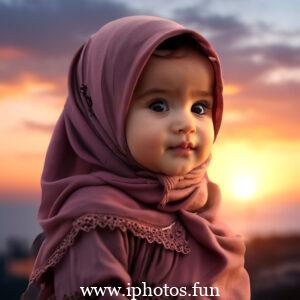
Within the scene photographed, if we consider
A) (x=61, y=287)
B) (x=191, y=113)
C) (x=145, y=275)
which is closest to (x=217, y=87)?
(x=191, y=113)

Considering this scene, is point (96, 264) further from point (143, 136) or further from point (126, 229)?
point (143, 136)

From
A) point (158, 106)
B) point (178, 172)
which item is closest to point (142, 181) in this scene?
point (178, 172)

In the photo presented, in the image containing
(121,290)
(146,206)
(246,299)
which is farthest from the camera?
(246,299)

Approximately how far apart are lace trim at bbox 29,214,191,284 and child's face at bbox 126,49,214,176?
0.51ft

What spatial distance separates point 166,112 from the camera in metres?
1.81

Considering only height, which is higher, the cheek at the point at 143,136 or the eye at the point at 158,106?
the eye at the point at 158,106

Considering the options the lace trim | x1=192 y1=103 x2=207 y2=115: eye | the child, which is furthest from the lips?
the lace trim

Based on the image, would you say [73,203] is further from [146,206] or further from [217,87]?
[217,87]

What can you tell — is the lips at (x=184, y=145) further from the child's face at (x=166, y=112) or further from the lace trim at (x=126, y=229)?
the lace trim at (x=126, y=229)

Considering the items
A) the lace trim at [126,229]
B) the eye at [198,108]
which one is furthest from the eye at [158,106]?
the lace trim at [126,229]

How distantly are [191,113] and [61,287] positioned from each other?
1.86ft

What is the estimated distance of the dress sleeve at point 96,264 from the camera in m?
1.71

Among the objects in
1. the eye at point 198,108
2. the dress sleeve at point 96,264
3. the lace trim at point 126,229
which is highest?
the eye at point 198,108

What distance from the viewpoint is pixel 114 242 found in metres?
1.75
